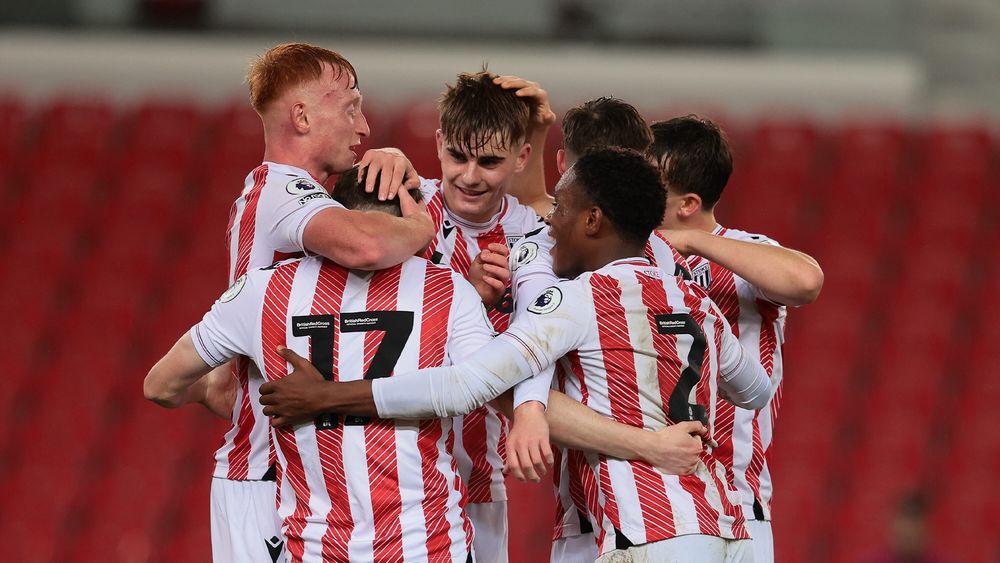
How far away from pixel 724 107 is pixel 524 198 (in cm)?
596

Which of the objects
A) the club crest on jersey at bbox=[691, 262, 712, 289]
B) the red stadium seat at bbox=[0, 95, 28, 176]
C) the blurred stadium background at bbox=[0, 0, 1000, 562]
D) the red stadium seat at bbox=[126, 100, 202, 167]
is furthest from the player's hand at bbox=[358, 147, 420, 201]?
the red stadium seat at bbox=[0, 95, 28, 176]

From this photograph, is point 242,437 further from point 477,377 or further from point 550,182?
point 550,182

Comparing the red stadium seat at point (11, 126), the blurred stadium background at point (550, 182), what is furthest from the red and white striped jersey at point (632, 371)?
the red stadium seat at point (11, 126)

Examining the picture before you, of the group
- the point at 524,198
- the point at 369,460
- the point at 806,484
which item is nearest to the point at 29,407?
the point at 806,484

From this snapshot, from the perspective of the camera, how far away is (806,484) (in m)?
7.67

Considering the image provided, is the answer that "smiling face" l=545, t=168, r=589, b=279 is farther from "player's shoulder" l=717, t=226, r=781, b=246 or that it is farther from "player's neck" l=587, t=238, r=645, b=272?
"player's shoulder" l=717, t=226, r=781, b=246

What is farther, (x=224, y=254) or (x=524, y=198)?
(x=224, y=254)

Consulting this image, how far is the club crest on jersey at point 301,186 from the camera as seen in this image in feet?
9.86

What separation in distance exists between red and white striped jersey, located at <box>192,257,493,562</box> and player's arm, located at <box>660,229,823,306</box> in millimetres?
657

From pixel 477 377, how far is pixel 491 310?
27.1 inches

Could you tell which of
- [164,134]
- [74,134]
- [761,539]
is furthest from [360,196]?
[74,134]

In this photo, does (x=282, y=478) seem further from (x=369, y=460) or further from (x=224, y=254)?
(x=224, y=254)

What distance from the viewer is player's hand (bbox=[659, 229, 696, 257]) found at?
3.18 m

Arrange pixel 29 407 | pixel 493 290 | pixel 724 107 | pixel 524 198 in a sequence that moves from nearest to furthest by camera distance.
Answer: pixel 493 290, pixel 524 198, pixel 29 407, pixel 724 107
